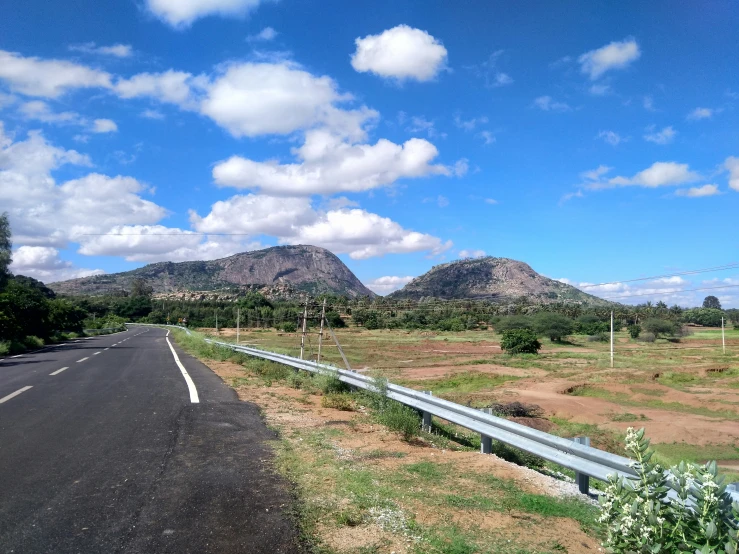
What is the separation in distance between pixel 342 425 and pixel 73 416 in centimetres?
501

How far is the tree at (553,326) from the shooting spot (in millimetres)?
75312

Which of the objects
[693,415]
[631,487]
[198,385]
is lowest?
[693,415]

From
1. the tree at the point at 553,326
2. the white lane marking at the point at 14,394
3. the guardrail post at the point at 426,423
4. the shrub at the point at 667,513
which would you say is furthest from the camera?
the tree at the point at 553,326

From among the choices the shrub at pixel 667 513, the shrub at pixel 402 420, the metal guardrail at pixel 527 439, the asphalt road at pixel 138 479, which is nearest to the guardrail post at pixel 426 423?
the metal guardrail at pixel 527 439

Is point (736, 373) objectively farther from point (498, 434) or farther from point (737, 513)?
point (737, 513)

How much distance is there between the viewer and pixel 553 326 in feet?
248

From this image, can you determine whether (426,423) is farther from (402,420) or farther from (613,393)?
(613,393)

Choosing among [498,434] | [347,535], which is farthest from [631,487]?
[498,434]

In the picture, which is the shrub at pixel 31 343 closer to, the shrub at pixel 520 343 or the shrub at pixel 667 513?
the shrub at pixel 667 513

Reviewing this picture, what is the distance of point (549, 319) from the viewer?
250 feet

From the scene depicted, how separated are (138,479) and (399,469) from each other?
304 centimetres

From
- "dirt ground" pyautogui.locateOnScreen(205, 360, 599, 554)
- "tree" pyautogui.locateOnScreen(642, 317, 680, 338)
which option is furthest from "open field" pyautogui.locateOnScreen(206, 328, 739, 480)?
"tree" pyautogui.locateOnScreen(642, 317, 680, 338)

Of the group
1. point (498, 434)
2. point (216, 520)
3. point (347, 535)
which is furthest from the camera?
point (498, 434)

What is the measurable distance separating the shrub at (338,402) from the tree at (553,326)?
224 feet
